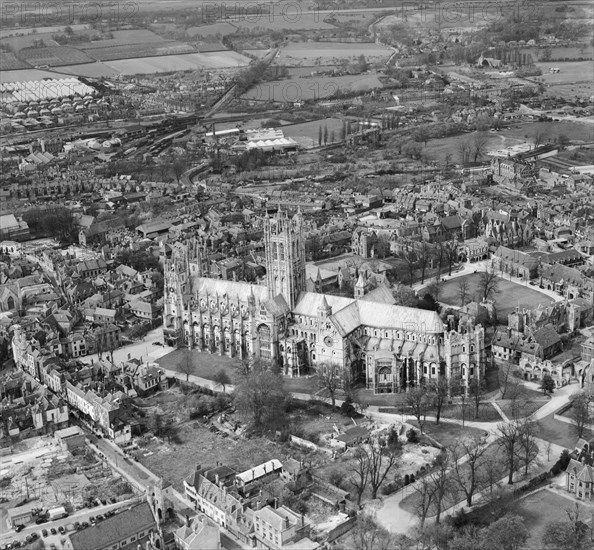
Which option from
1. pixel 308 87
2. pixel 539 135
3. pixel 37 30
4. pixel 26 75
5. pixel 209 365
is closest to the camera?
pixel 209 365

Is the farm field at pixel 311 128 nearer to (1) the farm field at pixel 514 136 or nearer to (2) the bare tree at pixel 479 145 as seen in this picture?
(1) the farm field at pixel 514 136

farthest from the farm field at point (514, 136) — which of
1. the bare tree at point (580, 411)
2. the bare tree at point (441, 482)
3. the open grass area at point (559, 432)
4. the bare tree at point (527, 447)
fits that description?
the bare tree at point (441, 482)

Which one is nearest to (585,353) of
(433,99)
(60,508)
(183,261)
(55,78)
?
(183,261)

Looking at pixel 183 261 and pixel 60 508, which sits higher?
pixel 183 261

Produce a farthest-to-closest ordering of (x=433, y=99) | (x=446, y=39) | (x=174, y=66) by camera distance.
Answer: (x=446, y=39) < (x=174, y=66) < (x=433, y=99)

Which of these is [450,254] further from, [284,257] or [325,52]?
[325,52]

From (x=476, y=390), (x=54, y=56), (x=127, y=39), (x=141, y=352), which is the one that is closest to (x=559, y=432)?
(x=476, y=390)

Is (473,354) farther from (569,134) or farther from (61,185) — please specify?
(569,134)
